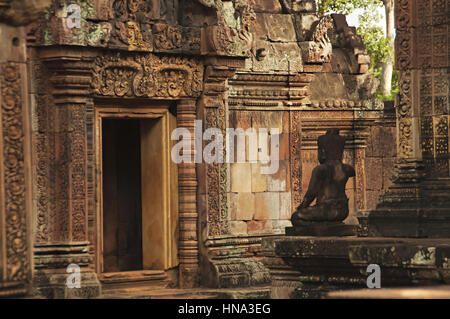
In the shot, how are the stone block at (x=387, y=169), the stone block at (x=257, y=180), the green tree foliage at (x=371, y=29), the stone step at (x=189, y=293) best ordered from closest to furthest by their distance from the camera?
the stone step at (x=189, y=293) → the stone block at (x=257, y=180) → the stone block at (x=387, y=169) → the green tree foliage at (x=371, y=29)

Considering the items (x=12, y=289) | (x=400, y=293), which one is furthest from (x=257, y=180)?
(x=12, y=289)

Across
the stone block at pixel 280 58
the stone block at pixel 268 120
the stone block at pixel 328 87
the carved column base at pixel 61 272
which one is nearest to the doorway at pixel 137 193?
the carved column base at pixel 61 272

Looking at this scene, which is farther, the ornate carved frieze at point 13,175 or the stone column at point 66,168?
the stone column at point 66,168

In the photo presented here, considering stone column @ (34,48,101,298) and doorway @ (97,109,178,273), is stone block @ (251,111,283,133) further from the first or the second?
stone column @ (34,48,101,298)

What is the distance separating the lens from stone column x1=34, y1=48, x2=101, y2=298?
46.6ft

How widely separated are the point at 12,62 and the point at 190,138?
18.3 feet

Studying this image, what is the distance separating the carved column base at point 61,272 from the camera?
1395cm

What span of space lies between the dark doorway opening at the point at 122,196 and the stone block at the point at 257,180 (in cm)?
156

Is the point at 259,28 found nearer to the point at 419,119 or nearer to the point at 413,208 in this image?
the point at 419,119

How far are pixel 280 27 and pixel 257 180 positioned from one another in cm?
229

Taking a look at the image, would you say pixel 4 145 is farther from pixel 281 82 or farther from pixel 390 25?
pixel 390 25

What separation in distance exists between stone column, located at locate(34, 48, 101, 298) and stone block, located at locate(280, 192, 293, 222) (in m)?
3.60

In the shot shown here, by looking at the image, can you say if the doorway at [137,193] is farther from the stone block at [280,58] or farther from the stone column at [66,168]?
the stone block at [280,58]

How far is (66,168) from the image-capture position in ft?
47.1
